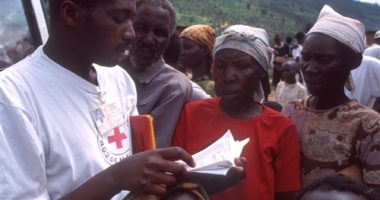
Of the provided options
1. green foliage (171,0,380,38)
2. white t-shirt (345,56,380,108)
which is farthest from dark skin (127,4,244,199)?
green foliage (171,0,380,38)

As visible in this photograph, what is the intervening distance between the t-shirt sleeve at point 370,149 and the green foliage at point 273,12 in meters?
28.1

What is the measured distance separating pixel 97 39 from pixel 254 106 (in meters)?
1.03

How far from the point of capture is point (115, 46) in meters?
1.81

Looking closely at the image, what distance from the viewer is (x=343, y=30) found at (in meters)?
2.64

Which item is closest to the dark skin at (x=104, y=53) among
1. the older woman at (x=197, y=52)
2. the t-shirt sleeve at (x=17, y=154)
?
the t-shirt sleeve at (x=17, y=154)

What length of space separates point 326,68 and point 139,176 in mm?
1264

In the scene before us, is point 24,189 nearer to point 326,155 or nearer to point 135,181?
point 135,181

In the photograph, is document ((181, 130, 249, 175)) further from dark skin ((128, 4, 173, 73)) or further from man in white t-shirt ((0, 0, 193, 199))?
dark skin ((128, 4, 173, 73))

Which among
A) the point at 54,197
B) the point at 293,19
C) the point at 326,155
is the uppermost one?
the point at 54,197

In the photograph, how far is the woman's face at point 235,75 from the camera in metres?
2.57

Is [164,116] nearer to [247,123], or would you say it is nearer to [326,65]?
[247,123]

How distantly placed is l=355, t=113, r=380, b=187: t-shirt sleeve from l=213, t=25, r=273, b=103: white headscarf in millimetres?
480

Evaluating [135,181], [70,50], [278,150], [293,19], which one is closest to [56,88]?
[70,50]

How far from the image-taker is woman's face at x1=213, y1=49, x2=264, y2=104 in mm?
2574
